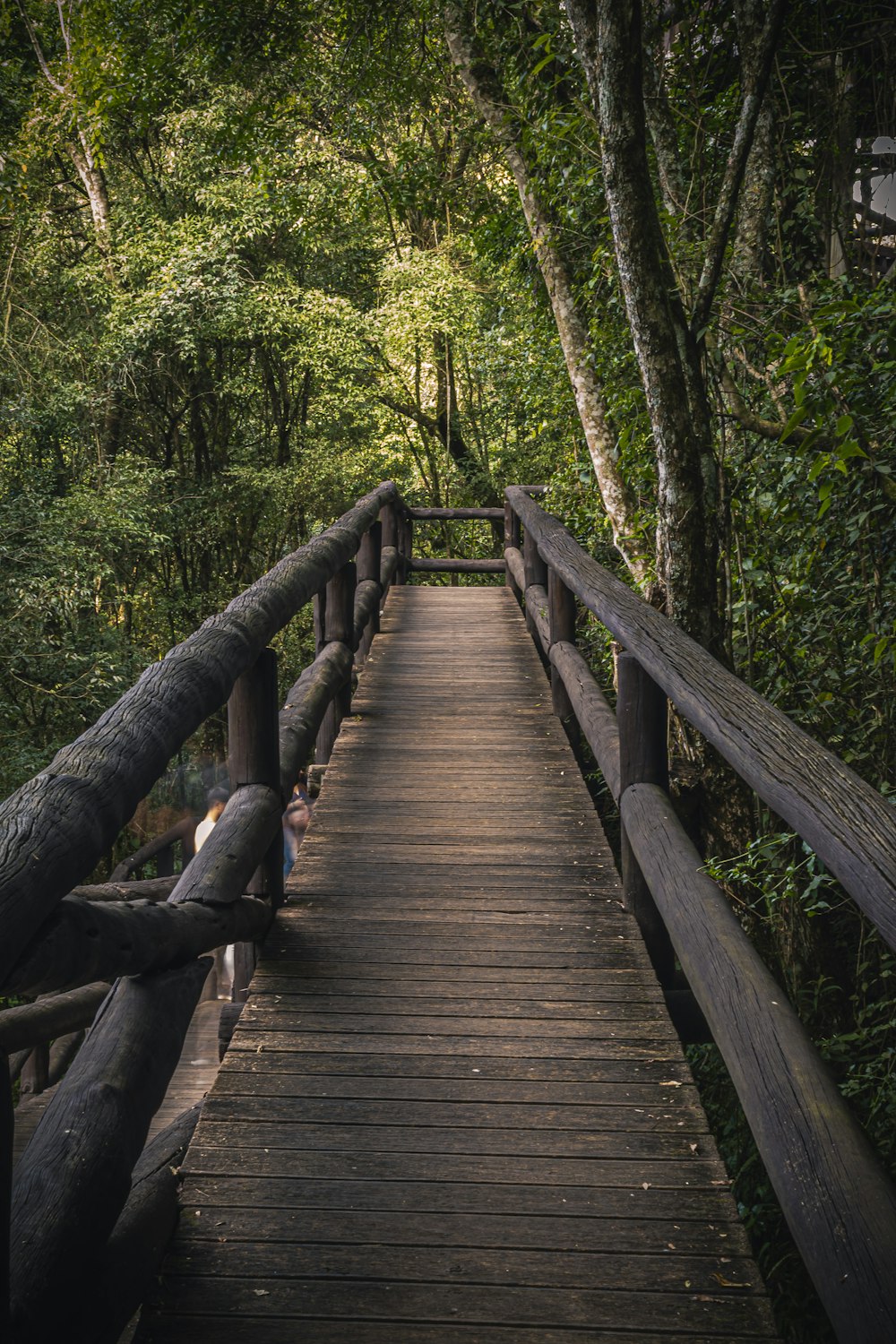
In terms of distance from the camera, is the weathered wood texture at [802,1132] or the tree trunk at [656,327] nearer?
the weathered wood texture at [802,1132]

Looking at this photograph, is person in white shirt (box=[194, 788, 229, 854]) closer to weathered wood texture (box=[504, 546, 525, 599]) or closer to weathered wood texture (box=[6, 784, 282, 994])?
weathered wood texture (box=[504, 546, 525, 599])

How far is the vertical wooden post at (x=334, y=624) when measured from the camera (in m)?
4.69

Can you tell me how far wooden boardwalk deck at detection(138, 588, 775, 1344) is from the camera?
163 cm

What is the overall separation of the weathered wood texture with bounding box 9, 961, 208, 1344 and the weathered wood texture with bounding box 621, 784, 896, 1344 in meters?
0.91

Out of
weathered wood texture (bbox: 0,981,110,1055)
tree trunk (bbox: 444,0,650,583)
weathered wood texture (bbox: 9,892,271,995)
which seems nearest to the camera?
weathered wood texture (bbox: 9,892,271,995)

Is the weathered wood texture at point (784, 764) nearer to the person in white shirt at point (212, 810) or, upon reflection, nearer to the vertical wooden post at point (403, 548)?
the person in white shirt at point (212, 810)

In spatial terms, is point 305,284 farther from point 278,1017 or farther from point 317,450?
point 278,1017

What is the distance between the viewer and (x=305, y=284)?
46.7ft

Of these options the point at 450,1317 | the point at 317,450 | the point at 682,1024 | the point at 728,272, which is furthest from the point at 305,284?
the point at 450,1317

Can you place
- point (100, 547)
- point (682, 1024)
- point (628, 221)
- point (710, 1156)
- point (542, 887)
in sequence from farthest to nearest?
point (100, 547), point (628, 221), point (542, 887), point (682, 1024), point (710, 1156)

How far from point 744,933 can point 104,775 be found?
3.83 ft

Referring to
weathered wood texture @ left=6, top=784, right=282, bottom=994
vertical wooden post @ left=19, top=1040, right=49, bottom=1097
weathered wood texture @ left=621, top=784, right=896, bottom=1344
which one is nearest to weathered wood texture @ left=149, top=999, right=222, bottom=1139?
vertical wooden post @ left=19, top=1040, right=49, bottom=1097

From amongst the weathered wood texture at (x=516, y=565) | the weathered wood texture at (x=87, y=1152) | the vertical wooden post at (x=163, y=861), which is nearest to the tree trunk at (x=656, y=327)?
the weathered wood texture at (x=87, y=1152)

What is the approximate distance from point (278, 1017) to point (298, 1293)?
0.84 metres
